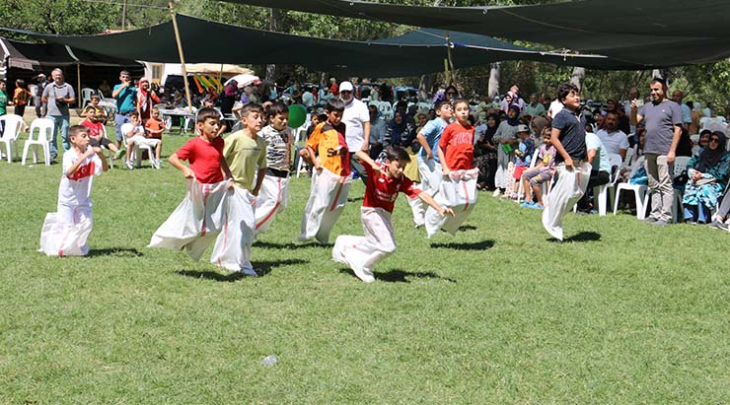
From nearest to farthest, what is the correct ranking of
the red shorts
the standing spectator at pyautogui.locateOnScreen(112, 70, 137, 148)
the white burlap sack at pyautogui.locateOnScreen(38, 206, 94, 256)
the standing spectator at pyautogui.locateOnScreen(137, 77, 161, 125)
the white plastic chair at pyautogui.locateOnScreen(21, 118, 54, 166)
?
the white burlap sack at pyautogui.locateOnScreen(38, 206, 94, 256) < the red shorts < the white plastic chair at pyautogui.locateOnScreen(21, 118, 54, 166) < the standing spectator at pyautogui.locateOnScreen(137, 77, 161, 125) < the standing spectator at pyautogui.locateOnScreen(112, 70, 137, 148)

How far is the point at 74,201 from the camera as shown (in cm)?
944

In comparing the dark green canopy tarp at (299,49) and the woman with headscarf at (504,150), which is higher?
the dark green canopy tarp at (299,49)

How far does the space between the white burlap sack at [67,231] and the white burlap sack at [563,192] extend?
542 cm

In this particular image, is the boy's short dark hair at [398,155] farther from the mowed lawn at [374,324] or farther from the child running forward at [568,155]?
the child running forward at [568,155]

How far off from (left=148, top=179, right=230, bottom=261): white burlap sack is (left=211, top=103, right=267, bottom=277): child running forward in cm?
20

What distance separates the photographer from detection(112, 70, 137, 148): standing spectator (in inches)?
812

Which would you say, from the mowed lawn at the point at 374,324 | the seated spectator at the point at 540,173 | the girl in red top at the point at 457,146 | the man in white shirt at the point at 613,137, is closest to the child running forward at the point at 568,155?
the mowed lawn at the point at 374,324

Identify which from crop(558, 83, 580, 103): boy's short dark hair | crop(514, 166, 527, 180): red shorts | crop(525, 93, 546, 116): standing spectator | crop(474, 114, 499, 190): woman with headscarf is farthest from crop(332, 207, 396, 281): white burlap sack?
crop(525, 93, 546, 116): standing spectator

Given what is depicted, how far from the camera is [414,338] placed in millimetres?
6961

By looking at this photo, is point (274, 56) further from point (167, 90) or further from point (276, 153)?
point (167, 90)

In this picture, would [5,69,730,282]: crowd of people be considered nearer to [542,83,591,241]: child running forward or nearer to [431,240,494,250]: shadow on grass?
[542,83,591,241]: child running forward

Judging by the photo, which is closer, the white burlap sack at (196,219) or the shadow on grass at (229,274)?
the white burlap sack at (196,219)

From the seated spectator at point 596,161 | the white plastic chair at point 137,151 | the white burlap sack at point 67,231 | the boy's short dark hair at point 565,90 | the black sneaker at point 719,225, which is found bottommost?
the white plastic chair at point 137,151

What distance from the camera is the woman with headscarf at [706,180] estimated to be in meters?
13.5
